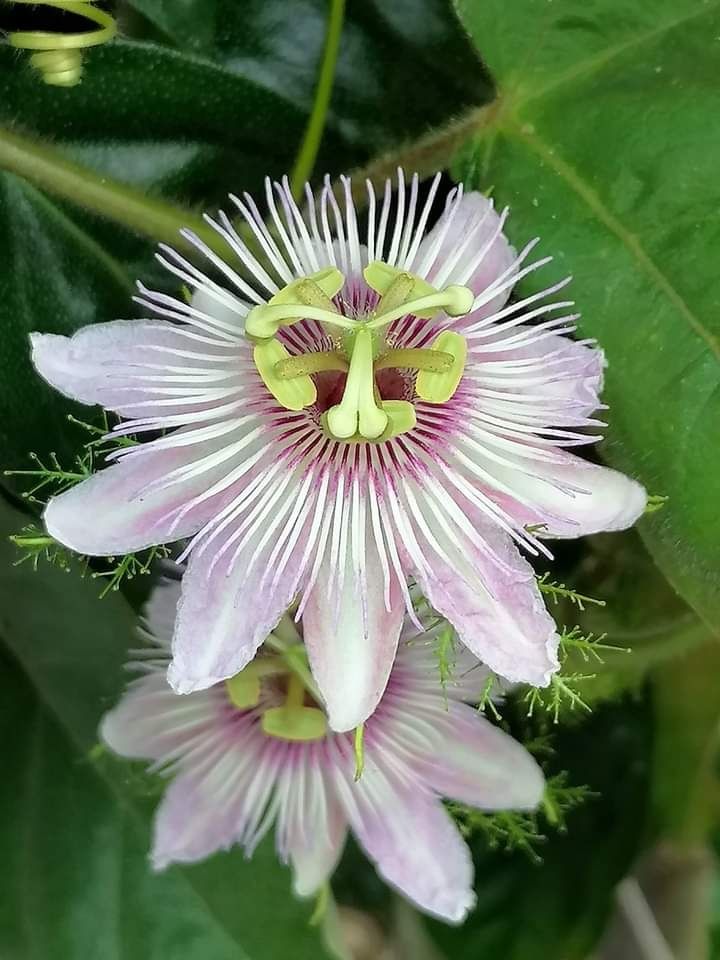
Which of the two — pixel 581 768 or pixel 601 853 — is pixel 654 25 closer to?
pixel 581 768

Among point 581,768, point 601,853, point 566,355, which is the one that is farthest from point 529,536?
point 601,853

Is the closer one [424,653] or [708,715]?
[424,653]

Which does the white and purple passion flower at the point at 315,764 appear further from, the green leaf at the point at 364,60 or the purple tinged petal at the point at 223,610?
the green leaf at the point at 364,60

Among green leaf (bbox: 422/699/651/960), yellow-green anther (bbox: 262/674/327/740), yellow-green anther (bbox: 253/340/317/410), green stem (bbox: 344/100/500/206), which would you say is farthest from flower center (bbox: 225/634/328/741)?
green leaf (bbox: 422/699/651/960)

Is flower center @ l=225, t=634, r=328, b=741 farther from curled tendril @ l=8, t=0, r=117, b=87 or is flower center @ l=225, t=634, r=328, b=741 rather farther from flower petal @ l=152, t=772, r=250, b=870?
curled tendril @ l=8, t=0, r=117, b=87

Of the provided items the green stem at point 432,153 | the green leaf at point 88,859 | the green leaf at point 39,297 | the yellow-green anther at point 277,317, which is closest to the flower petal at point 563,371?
the yellow-green anther at point 277,317

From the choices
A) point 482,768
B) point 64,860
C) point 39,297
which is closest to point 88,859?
point 64,860

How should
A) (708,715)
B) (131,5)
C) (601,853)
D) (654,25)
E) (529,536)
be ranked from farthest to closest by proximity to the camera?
(601,853) < (708,715) < (131,5) < (654,25) < (529,536)
